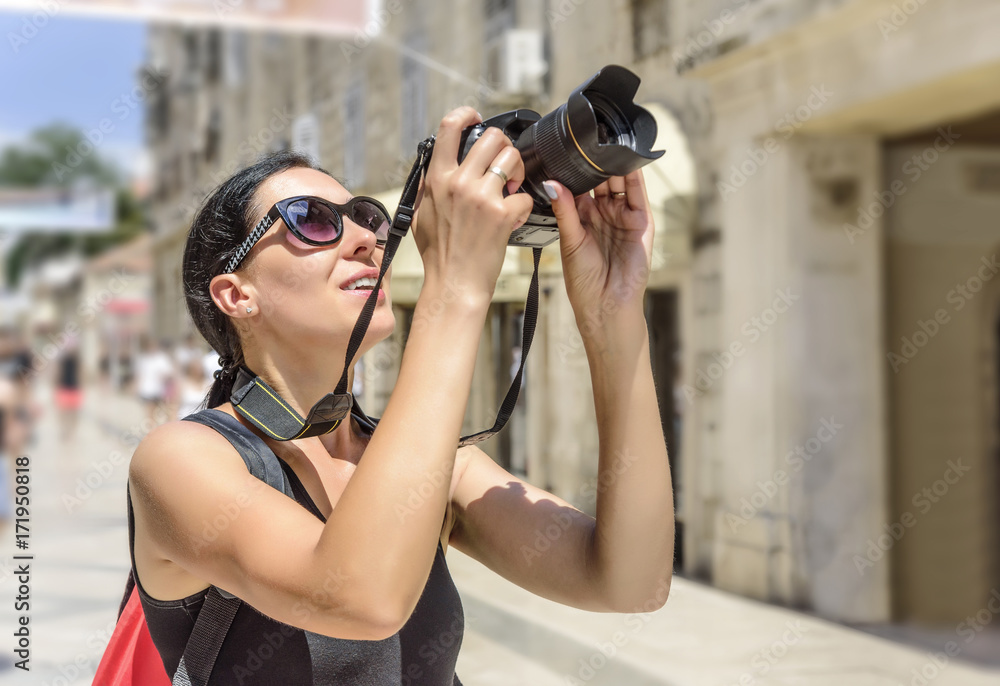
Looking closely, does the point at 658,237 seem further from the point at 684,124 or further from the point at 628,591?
the point at 628,591

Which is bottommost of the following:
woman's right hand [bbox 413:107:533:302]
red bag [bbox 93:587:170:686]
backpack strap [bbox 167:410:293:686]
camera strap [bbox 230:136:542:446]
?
red bag [bbox 93:587:170:686]

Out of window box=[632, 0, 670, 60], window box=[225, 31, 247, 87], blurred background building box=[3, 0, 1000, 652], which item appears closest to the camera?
window box=[632, 0, 670, 60]

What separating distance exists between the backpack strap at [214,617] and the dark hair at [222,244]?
296 mm

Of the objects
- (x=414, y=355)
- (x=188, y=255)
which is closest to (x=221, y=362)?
(x=188, y=255)

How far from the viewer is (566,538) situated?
1602 millimetres

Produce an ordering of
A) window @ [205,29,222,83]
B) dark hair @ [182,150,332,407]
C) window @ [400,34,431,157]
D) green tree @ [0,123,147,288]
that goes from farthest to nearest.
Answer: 1. green tree @ [0,123,147,288]
2. window @ [205,29,222,83]
3. window @ [400,34,431,157]
4. dark hair @ [182,150,332,407]

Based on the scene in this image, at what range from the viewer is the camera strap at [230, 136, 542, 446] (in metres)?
1.30

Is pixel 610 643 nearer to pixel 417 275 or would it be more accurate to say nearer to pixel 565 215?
pixel 417 275

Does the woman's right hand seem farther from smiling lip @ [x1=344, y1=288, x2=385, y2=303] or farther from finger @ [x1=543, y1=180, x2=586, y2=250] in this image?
smiling lip @ [x1=344, y1=288, x2=385, y2=303]

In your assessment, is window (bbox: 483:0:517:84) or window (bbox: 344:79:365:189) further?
window (bbox: 483:0:517:84)

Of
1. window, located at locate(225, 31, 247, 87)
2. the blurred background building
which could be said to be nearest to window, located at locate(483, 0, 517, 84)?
the blurred background building

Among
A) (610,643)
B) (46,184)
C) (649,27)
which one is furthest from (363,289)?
(46,184)

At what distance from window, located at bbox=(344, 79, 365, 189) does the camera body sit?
4.10 metres

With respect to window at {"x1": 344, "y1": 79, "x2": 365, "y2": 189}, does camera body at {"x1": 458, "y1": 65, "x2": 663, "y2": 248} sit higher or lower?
lower
